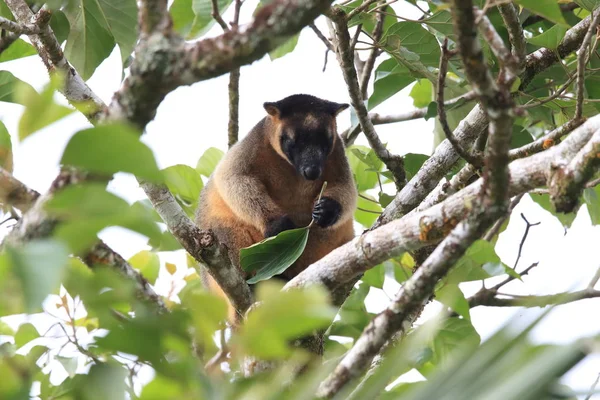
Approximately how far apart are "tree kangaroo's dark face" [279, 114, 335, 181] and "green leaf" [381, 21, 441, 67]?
1644 millimetres

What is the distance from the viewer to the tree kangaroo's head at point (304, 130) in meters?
6.96

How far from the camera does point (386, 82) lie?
6203 millimetres

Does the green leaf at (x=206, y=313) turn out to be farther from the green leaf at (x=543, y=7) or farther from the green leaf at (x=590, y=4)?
the green leaf at (x=590, y=4)

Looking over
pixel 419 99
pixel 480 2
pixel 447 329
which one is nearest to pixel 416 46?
pixel 480 2

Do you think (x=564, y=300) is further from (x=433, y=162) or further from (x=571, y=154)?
(x=433, y=162)

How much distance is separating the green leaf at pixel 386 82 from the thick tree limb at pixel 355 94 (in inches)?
7.9

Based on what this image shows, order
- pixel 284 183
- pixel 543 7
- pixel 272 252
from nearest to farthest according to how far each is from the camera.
Result: pixel 543 7
pixel 272 252
pixel 284 183

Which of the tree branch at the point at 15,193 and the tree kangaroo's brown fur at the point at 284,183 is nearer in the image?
the tree branch at the point at 15,193

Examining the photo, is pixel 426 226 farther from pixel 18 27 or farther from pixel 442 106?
pixel 18 27

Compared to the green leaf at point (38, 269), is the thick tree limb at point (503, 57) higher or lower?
lower

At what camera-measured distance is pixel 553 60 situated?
580 cm

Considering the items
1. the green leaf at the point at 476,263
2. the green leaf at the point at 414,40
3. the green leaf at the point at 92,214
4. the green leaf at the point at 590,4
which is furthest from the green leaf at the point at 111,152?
the green leaf at the point at 590,4

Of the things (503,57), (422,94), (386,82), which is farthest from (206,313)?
(422,94)

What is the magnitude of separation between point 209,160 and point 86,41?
2.78m
